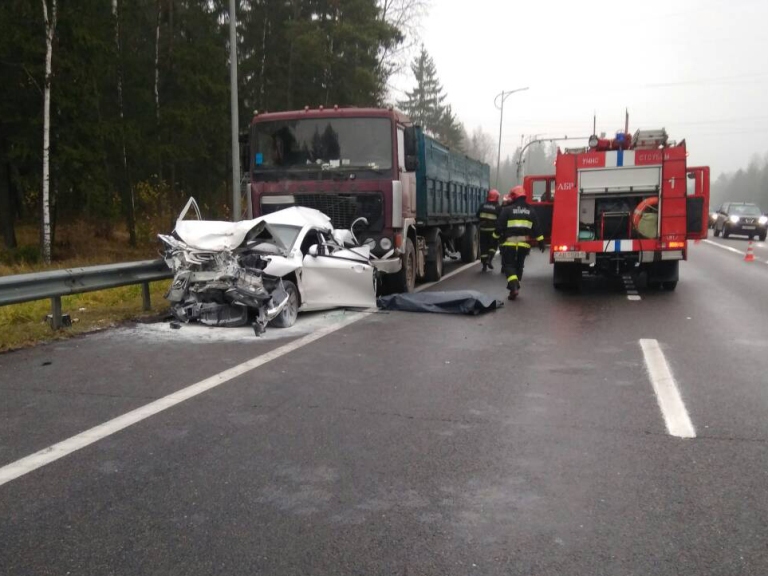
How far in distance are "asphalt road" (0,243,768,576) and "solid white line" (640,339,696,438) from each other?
4.0 inches

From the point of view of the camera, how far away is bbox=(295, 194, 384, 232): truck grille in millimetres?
11031

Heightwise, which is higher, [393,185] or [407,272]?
[393,185]

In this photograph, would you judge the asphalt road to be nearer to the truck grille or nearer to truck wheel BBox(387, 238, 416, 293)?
the truck grille

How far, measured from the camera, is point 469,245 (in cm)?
1906

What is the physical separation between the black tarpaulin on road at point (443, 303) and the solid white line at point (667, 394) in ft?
8.78

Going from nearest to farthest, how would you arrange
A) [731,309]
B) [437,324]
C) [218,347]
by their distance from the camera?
[218,347] → [437,324] → [731,309]

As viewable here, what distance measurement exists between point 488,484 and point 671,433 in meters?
1.61

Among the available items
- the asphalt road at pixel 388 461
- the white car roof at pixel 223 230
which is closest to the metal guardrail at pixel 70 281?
the asphalt road at pixel 388 461

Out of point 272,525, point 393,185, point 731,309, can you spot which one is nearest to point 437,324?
point 393,185

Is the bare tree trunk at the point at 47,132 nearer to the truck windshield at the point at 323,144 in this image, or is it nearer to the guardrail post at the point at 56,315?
the truck windshield at the point at 323,144

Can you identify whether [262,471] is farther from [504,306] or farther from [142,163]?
[142,163]

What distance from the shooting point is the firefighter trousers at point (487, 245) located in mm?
15984

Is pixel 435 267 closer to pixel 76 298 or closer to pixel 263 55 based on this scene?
pixel 76 298

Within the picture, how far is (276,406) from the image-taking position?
5.33 m
